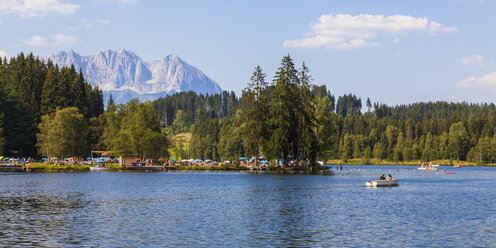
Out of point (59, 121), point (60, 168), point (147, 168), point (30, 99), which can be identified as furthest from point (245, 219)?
point (30, 99)

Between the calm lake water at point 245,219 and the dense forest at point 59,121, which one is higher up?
the dense forest at point 59,121

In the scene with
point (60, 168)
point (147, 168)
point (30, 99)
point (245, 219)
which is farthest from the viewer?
point (30, 99)

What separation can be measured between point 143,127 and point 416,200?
337ft

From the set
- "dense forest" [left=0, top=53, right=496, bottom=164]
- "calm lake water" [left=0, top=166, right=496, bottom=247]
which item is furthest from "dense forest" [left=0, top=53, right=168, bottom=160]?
"calm lake water" [left=0, top=166, right=496, bottom=247]

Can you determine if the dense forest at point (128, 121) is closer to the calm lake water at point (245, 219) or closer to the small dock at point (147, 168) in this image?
the small dock at point (147, 168)

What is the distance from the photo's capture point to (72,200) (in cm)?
5978

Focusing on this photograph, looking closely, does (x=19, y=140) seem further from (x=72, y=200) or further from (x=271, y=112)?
(x=72, y=200)

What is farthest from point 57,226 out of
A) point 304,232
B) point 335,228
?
point 335,228

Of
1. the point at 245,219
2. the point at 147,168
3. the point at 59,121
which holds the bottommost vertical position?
the point at 245,219

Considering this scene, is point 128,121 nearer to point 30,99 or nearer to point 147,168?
point 147,168

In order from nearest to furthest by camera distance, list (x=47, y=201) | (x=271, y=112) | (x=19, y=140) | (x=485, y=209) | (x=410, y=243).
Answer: (x=410, y=243) < (x=485, y=209) < (x=47, y=201) < (x=271, y=112) < (x=19, y=140)

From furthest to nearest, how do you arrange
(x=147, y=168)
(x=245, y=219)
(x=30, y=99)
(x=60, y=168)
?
(x=30, y=99)
(x=147, y=168)
(x=60, y=168)
(x=245, y=219)

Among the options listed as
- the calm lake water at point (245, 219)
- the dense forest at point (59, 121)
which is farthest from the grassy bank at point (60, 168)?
the calm lake water at point (245, 219)

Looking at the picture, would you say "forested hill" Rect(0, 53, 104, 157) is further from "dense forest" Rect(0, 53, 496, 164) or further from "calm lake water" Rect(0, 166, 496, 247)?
"calm lake water" Rect(0, 166, 496, 247)
